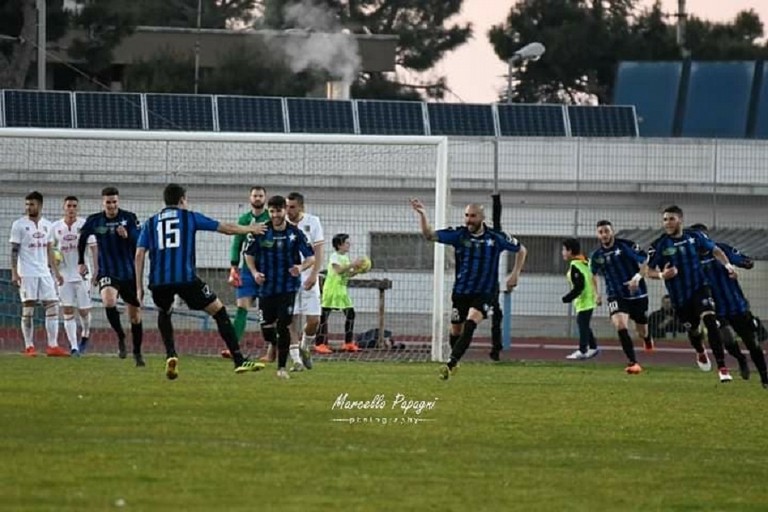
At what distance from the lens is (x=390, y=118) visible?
38875 millimetres

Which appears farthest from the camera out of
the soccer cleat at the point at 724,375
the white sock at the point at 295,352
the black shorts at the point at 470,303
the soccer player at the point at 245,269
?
the soccer player at the point at 245,269

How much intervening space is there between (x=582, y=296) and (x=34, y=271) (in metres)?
7.82

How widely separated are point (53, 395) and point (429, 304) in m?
12.4

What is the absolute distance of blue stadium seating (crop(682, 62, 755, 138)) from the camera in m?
48.8

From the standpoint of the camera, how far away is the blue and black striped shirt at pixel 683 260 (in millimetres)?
19734

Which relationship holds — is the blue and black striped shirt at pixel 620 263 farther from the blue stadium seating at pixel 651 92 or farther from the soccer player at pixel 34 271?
the blue stadium seating at pixel 651 92

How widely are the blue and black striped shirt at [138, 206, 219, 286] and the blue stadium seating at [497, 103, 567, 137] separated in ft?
70.1

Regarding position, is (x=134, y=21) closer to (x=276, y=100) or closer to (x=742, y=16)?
(x=276, y=100)

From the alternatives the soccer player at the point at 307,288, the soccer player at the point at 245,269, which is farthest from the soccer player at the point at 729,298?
the soccer player at the point at 245,269

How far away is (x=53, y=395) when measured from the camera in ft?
51.0

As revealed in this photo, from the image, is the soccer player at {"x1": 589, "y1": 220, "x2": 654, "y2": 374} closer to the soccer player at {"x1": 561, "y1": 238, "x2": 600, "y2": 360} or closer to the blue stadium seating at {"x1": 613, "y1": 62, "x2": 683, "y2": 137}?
the soccer player at {"x1": 561, "y1": 238, "x2": 600, "y2": 360}

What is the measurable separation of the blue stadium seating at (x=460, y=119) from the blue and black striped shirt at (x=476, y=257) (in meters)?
18.6

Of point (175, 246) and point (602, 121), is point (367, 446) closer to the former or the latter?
point (175, 246)

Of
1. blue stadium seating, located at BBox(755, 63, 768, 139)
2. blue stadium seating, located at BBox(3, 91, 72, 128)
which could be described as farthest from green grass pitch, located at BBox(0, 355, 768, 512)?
blue stadium seating, located at BBox(755, 63, 768, 139)
